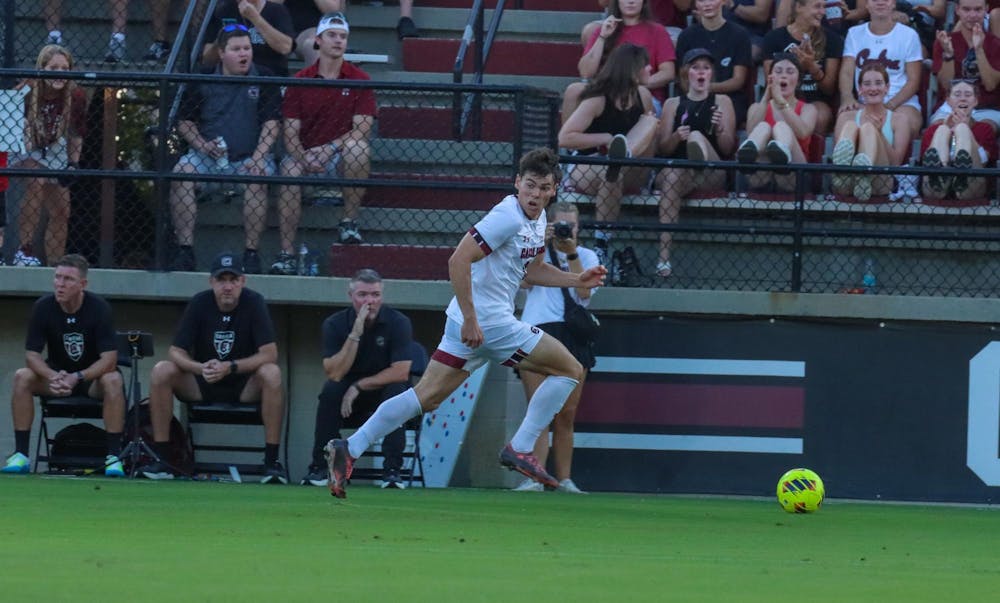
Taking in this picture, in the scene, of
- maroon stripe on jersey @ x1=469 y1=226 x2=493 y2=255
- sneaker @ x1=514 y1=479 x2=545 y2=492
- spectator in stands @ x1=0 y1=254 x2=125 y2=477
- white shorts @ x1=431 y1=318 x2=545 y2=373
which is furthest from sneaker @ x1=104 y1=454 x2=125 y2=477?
maroon stripe on jersey @ x1=469 y1=226 x2=493 y2=255

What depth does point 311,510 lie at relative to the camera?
31.0 ft

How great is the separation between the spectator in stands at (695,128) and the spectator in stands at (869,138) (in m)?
0.97

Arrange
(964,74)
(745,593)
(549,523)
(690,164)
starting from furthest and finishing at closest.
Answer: (964,74) < (690,164) < (549,523) < (745,593)

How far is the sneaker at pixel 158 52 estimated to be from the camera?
52.5 ft

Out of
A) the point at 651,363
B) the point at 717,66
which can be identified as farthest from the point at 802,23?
the point at 651,363

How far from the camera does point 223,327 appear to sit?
44.4ft

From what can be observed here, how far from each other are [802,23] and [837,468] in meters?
3.98

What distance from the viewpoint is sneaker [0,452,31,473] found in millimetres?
13391

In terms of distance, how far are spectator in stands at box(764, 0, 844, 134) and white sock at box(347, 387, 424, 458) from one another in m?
6.12

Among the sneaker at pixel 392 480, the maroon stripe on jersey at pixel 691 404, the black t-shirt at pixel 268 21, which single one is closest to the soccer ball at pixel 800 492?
the maroon stripe on jersey at pixel 691 404

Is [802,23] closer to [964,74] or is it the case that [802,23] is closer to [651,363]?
[964,74]

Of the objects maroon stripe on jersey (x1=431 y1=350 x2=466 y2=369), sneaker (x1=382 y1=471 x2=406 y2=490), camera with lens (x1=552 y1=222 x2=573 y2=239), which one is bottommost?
sneaker (x1=382 y1=471 x2=406 y2=490)

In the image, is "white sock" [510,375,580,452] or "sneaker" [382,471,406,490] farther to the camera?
"sneaker" [382,471,406,490]

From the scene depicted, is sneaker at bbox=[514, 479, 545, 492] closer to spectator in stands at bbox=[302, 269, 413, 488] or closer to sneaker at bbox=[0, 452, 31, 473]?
spectator in stands at bbox=[302, 269, 413, 488]
